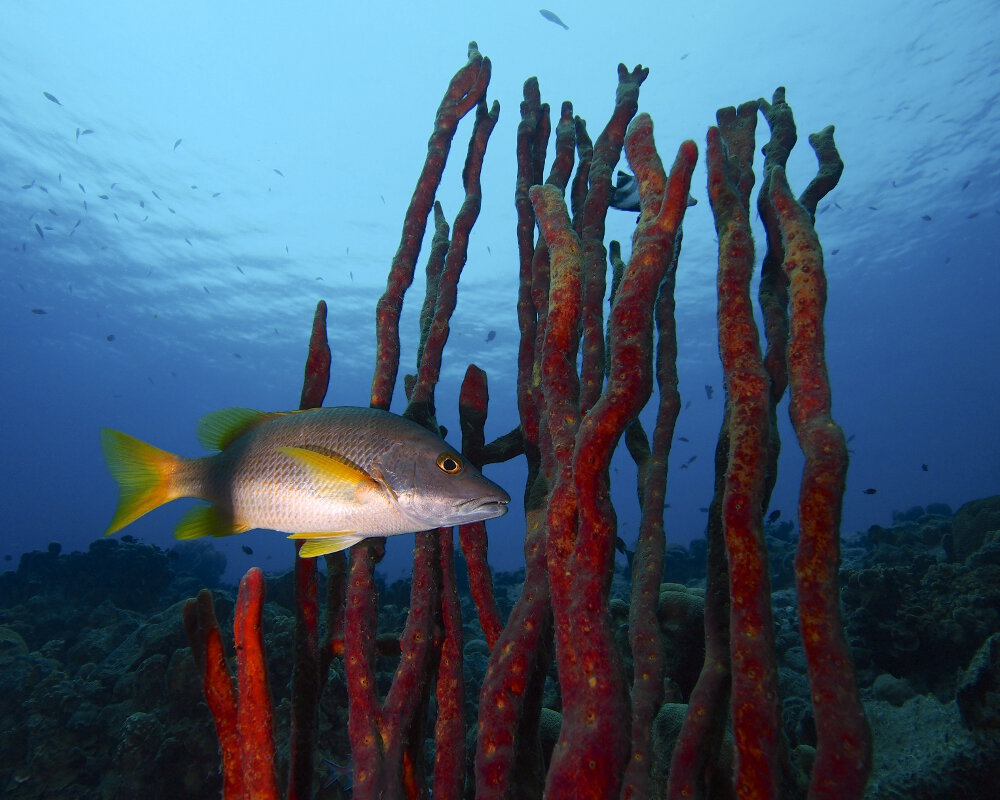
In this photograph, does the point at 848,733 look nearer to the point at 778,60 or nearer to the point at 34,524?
the point at 778,60

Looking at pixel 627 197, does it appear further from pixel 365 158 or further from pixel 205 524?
pixel 365 158

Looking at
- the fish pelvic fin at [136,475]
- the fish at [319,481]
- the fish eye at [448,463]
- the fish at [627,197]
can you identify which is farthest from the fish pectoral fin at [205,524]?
the fish at [627,197]

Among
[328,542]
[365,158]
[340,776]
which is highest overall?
[365,158]

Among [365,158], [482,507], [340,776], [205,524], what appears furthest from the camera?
[365,158]

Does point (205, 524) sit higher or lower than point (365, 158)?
lower

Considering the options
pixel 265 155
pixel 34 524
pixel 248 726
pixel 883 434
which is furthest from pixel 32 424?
pixel 883 434

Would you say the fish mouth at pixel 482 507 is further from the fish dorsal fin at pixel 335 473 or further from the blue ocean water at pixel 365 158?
the blue ocean water at pixel 365 158

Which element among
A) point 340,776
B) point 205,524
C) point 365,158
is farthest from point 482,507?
point 365,158

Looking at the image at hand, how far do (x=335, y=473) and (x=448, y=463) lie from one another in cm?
47

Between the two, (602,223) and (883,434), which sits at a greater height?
(883,434)

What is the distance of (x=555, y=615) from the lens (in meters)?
1.68

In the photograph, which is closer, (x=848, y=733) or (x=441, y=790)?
(x=848, y=733)

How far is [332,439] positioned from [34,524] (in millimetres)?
110110

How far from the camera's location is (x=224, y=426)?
8.05 ft
